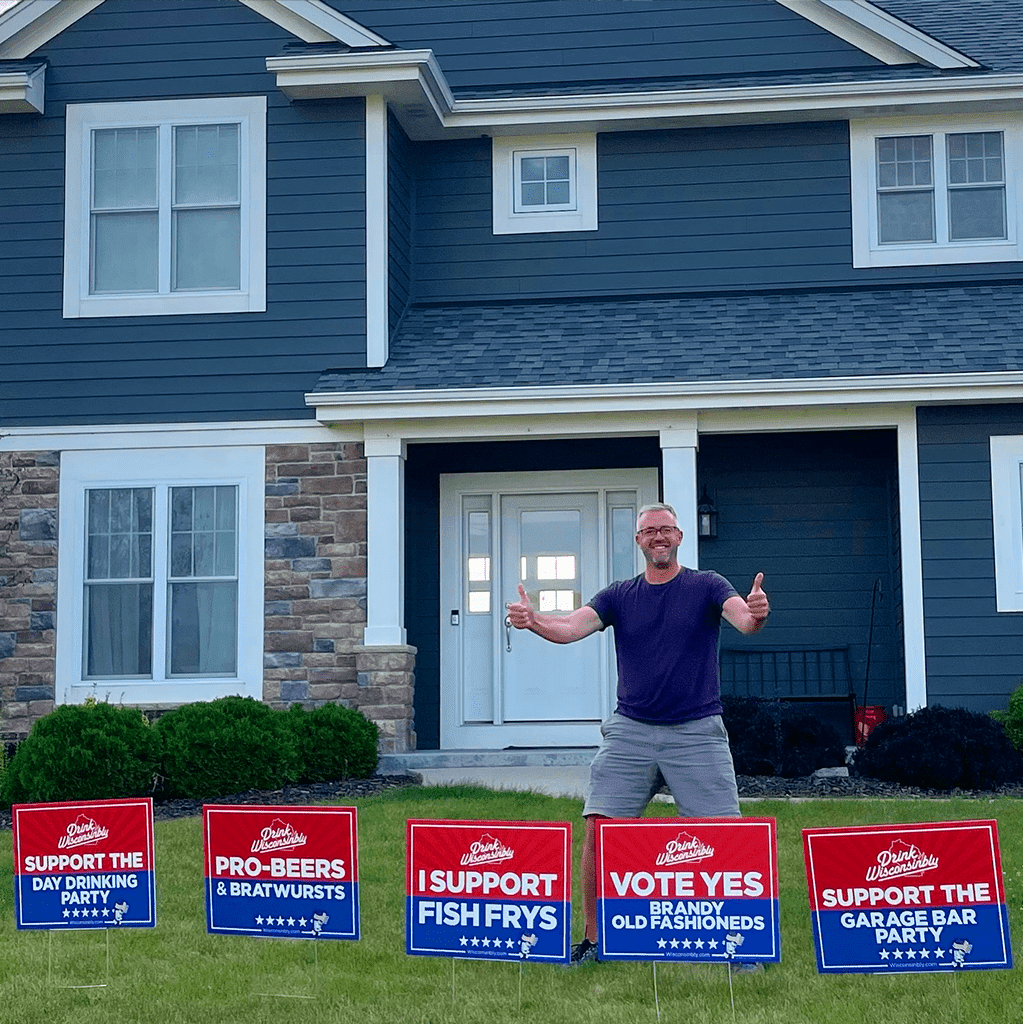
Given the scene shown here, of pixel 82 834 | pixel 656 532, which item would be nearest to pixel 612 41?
pixel 656 532

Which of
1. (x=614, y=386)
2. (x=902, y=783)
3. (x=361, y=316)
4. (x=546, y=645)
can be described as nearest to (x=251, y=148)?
(x=361, y=316)

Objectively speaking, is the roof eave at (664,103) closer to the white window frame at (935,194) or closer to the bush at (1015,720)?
the white window frame at (935,194)

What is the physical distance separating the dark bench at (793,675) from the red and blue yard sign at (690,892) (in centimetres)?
791

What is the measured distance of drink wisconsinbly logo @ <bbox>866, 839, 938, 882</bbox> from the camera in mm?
5059

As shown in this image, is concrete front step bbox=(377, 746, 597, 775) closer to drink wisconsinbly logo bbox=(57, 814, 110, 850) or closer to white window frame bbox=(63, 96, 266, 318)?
white window frame bbox=(63, 96, 266, 318)

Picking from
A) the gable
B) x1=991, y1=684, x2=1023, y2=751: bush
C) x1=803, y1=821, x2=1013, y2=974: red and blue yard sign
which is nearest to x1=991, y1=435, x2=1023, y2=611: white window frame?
x1=991, y1=684, x2=1023, y2=751: bush

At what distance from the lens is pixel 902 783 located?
33.6ft

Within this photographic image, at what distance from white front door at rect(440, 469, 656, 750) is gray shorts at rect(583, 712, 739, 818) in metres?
7.32

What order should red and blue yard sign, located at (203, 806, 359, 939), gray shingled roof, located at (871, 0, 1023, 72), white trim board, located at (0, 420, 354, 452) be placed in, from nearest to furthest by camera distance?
red and blue yard sign, located at (203, 806, 359, 939), white trim board, located at (0, 420, 354, 452), gray shingled roof, located at (871, 0, 1023, 72)

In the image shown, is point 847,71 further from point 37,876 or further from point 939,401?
point 37,876

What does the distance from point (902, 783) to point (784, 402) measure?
3118 millimetres

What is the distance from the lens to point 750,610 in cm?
559

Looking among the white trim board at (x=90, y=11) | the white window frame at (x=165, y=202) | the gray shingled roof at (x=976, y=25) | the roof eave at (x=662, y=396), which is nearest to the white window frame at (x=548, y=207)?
the white trim board at (x=90, y=11)

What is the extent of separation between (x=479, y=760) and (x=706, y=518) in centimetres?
288
